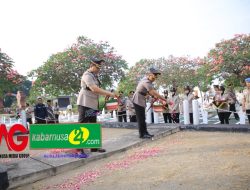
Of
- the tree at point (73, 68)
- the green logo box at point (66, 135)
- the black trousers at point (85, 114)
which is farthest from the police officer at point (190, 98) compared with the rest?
the tree at point (73, 68)

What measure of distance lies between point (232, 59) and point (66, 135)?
2026 cm

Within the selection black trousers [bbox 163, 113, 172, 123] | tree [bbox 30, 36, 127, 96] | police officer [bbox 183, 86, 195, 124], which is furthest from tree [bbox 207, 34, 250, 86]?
police officer [bbox 183, 86, 195, 124]

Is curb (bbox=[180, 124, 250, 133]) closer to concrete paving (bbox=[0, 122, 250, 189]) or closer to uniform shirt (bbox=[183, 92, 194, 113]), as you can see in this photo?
uniform shirt (bbox=[183, 92, 194, 113])

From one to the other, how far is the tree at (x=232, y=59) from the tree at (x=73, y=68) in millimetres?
8177

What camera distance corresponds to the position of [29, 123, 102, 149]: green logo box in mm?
5777

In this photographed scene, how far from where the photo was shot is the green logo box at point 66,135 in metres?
5.78

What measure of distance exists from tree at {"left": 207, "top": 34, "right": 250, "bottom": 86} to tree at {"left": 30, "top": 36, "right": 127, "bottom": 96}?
8.18 metres

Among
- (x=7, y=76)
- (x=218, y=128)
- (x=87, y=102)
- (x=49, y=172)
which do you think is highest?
(x=7, y=76)

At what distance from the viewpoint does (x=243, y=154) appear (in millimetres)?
5621

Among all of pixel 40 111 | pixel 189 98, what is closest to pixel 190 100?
pixel 189 98

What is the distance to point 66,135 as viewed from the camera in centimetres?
584

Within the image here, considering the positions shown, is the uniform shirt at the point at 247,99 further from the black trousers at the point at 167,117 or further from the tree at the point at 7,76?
the tree at the point at 7,76

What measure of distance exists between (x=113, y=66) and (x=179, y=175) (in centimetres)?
2440

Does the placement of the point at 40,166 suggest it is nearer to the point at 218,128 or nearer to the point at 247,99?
the point at 218,128
